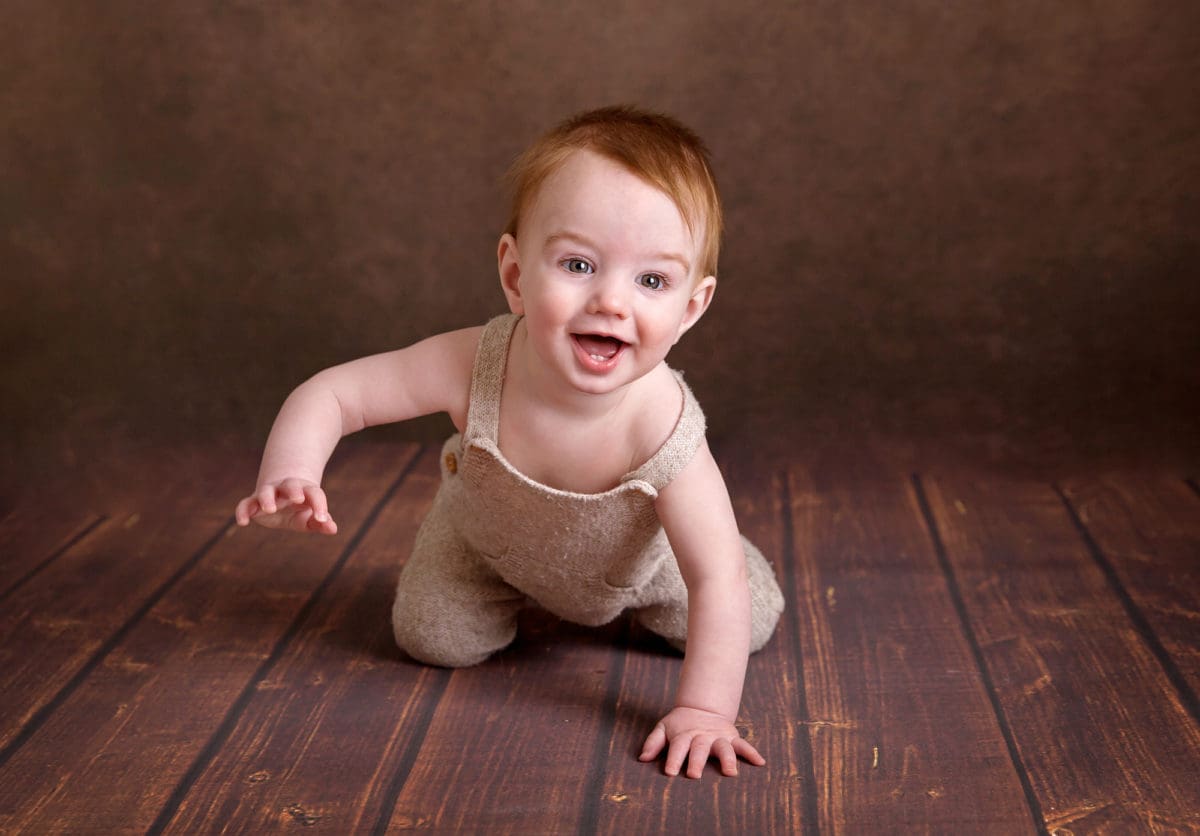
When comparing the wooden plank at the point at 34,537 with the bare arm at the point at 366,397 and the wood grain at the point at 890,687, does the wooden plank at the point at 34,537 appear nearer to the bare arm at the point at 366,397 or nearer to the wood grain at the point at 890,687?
the bare arm at the point at 366,397

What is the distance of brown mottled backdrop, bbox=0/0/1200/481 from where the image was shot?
2168 mm

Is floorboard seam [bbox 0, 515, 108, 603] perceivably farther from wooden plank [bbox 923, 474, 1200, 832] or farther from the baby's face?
wooden plank [bbox 923, 474, 1200, 832]

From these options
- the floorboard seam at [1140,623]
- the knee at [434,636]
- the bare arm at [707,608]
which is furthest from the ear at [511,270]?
the floorboard seam at [1140,623]

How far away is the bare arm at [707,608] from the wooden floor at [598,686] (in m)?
0.05

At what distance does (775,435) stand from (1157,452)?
1.93 ft

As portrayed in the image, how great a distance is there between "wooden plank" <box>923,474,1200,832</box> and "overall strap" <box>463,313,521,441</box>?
1.88ft

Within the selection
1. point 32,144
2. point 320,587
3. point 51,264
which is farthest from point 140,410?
point 320,587

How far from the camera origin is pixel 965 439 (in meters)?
2.29

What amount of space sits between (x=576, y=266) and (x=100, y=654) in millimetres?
689

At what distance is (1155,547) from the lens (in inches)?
71.0

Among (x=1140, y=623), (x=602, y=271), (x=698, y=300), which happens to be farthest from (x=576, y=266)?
(x=1140, y=623)

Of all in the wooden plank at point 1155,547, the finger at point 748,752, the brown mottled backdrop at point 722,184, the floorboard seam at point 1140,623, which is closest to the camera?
the finger at point 748,752

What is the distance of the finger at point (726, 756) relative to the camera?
1.26m

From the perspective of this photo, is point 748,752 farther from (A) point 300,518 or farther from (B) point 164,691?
(B) point 164,691
